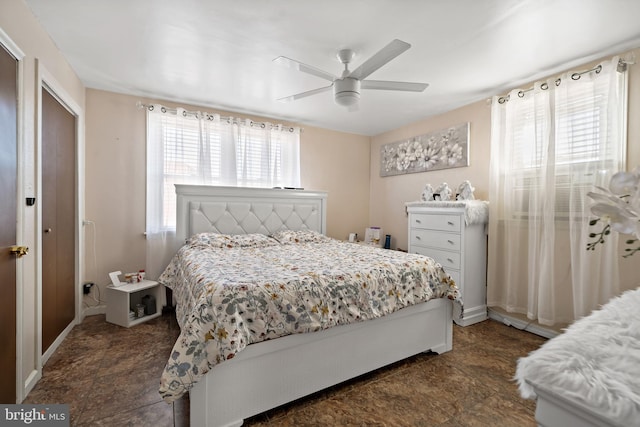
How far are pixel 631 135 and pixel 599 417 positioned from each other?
9.78ft

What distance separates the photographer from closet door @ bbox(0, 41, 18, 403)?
1605 millimetres

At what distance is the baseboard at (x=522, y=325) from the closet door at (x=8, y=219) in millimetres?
4114

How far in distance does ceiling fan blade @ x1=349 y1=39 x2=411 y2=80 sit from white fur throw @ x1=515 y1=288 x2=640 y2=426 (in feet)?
5.44

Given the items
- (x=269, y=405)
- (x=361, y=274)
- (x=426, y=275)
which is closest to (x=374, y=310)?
(x=361, y=274)

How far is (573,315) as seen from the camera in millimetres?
2611

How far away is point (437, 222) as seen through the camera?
338cm

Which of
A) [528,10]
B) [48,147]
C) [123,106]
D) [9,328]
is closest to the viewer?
[9,328]

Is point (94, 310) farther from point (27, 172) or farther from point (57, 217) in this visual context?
point (27, 172)

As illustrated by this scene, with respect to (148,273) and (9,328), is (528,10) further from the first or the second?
(148,273)

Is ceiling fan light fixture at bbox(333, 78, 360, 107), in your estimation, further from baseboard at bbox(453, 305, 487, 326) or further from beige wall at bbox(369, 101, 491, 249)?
baseboard at bbox(453, 305, 487, 326)

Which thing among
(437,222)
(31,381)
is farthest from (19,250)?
(437,222)

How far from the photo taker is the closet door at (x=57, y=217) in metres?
2.30

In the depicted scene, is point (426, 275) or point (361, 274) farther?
point (426, 275)

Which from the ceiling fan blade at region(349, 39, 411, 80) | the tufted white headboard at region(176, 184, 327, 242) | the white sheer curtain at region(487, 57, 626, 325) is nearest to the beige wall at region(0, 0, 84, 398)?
the tufted white headboard at region(176, 184, 327, 242)
